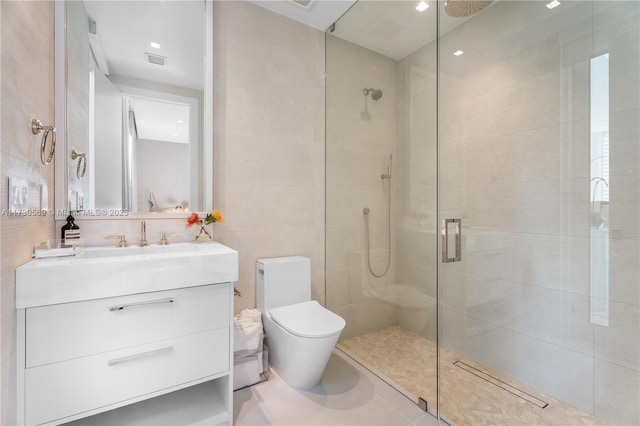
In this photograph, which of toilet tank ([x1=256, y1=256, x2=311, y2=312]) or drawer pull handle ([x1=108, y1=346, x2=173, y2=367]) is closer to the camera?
drawer pull handle ([x1=108, y1=346, x2=173, y2=367])

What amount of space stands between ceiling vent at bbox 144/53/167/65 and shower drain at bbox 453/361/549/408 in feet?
8.42

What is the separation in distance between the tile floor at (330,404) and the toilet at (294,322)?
10cm

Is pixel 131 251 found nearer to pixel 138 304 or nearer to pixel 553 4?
pixel 138 304

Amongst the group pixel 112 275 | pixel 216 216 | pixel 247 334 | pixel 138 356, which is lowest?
pixel 247 334

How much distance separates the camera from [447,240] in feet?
6.12

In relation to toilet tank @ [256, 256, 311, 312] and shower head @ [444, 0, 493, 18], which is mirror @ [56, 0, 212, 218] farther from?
shower head @ [444, 0, 493, 18]

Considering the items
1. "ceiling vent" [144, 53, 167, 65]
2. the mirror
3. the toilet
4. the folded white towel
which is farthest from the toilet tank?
"ceiling vent" [144, 53, 167, 65]

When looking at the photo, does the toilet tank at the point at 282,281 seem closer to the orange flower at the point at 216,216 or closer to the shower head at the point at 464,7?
the orange flower at the point at 216,216

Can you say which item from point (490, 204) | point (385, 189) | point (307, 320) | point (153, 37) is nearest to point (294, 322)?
point (307, 320)

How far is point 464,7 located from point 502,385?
2283mm

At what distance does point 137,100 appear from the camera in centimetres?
172

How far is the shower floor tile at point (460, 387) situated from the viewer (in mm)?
1551

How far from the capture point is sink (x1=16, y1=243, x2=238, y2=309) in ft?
3.49

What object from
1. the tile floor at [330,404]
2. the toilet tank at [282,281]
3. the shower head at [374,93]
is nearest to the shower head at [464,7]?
the shower head at [374,93]
